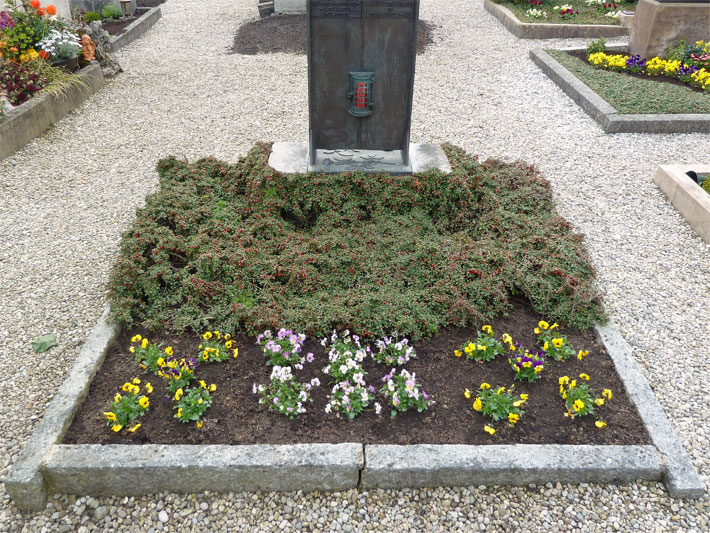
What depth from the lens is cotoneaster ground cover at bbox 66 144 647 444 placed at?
3035 millimetres

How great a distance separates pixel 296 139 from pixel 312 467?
15.7 ft

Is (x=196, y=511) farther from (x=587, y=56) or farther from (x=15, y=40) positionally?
(x=587, y=56)

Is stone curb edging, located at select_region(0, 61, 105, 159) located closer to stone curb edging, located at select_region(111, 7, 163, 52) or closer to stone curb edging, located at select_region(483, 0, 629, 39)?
stone curb edging, located at select_region(111, 7, 163, 52)

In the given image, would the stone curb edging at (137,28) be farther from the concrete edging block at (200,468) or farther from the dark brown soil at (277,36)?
the concrete edging block at (200,468)

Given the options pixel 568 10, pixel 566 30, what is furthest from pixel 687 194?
pixel 568 10

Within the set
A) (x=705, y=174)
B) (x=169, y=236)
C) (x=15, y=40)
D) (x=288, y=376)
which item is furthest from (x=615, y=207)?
(x=15, y=40)

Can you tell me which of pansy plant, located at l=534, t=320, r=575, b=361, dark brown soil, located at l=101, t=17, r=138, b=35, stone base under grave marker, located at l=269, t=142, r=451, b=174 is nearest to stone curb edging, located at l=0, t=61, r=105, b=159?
stone base under grave marker, located at l=269, t=142, r=451, b=174

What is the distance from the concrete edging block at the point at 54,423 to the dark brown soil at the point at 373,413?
0.20ft

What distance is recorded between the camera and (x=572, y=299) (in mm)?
3857

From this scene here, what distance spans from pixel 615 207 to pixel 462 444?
143 inches

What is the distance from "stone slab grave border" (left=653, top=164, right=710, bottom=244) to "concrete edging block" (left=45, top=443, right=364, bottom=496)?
13.5 feet

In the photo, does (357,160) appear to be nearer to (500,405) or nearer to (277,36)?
(500,405)

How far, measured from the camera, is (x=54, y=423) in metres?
2.90

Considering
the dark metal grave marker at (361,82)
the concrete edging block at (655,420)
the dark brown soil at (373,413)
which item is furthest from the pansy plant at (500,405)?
the dark metal grave marker at (361,82)
